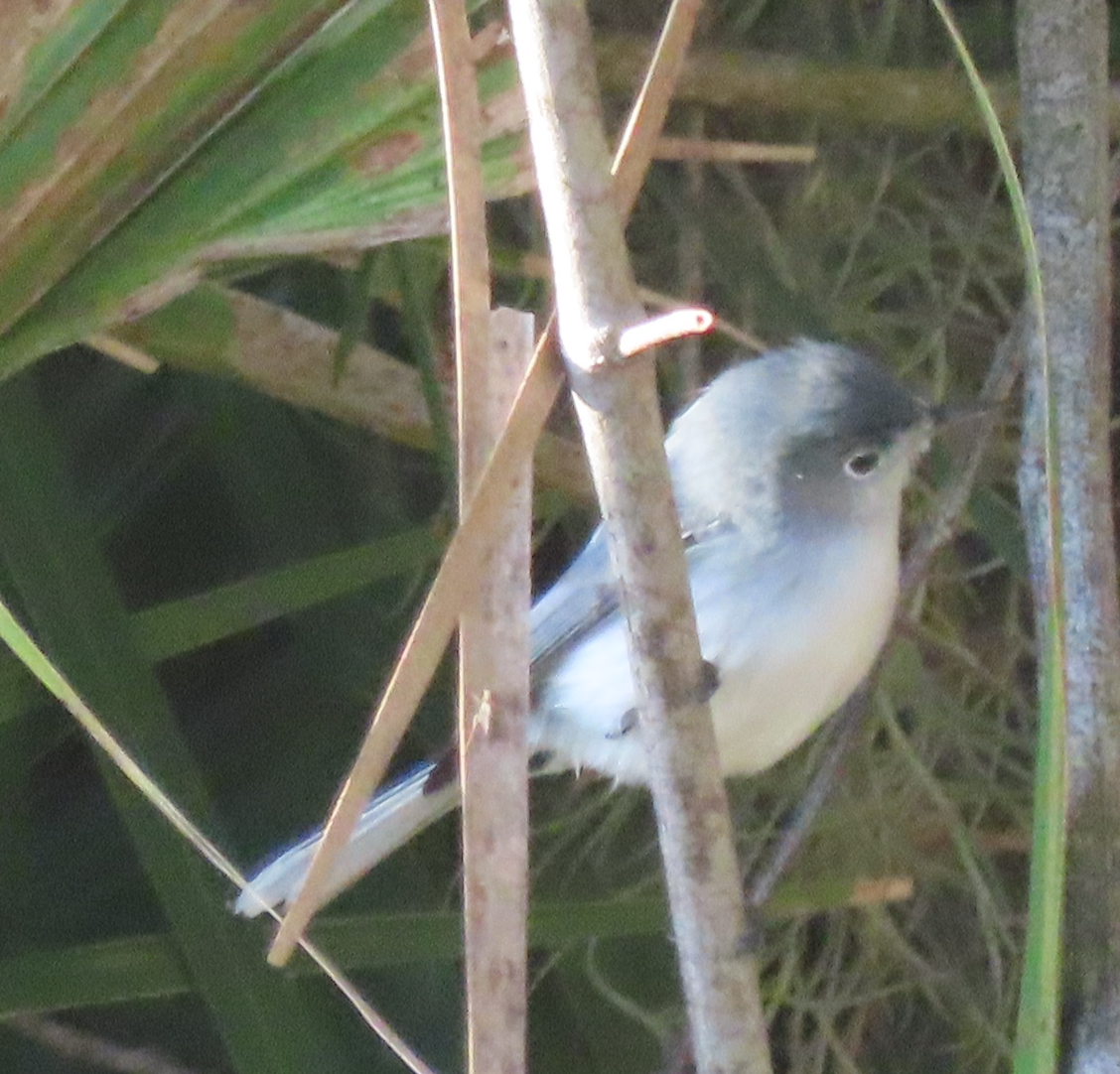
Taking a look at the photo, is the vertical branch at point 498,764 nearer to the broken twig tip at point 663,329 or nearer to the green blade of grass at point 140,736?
the broken twig tip at point 663,329

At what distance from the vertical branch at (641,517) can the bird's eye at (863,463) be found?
431 millimetres

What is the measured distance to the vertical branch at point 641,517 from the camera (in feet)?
1.78

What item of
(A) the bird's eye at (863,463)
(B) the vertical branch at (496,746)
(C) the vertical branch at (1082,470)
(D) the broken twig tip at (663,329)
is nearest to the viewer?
(D) the broken twig tip at (663,329)

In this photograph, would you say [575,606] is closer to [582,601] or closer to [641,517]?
[582,601]

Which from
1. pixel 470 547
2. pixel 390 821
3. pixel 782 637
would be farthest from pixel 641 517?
pixel 390 821

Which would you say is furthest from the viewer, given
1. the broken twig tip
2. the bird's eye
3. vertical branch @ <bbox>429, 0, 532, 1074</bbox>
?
the bird's eye

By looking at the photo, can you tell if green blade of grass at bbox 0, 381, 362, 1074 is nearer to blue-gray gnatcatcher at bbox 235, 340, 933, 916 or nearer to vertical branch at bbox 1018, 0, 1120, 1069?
blue-gray gnatcatcher at bbox 235, 340, 933, 916

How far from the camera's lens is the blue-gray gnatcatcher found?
1.00 metres

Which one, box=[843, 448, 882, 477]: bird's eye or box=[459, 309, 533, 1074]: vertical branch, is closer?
box=[459, 309, 533, 1074]: vertical branch

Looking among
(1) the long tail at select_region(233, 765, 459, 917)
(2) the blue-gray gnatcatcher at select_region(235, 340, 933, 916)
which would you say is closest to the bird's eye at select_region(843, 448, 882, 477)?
(2) the blue-gray gnatcatcher at select_region(235, 340, 933, 916)

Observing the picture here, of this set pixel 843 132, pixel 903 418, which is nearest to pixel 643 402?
pixel 903 418

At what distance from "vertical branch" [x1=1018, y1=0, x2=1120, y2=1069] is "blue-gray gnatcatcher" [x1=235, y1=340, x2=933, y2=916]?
11 centimetres

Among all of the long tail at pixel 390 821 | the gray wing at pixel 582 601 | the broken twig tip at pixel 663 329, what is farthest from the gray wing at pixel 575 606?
the broken twig tip at pixel 663 329

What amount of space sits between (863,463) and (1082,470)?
162 millimetres
